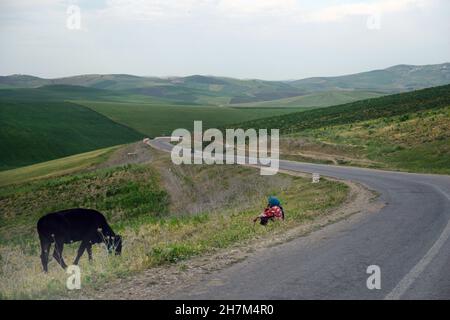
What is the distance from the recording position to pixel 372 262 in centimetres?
1023

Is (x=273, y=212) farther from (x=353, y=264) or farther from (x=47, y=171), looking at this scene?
(x=47, y=171)

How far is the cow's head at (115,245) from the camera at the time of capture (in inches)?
475

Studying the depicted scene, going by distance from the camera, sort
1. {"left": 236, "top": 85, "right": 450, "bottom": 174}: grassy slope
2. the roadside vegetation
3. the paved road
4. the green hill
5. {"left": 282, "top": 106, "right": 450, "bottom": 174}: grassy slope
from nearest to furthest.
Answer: the paved road < the roadside vegetation < {"left": 282, "top": 106, "right": 450, "bottom": 174}: grassy slope < {"left": 236, "top": 85, "right": 450, "bottom": 174}: grassy slope < the green hill

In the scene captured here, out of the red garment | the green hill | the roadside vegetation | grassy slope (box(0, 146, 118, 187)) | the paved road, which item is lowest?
grassy slope (box(0, 146, 118, 187))

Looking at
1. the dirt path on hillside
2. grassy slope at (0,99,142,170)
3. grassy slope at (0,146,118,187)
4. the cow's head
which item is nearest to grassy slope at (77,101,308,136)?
grassy slope at (0,99,142,170)

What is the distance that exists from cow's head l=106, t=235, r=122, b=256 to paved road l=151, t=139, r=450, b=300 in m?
3.35

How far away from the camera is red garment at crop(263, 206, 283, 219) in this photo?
15991 millimetres

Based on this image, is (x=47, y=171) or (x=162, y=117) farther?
(x=162, y=117)

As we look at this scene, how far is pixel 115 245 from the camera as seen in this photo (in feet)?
40.4

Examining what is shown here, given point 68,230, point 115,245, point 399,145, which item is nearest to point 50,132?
point 399,145

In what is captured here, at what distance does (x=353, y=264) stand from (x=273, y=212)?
20.1 feet

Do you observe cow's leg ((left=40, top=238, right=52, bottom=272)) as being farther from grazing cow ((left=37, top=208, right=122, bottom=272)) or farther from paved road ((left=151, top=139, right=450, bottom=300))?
paved road ((left=151, top=139, right=450, bottom=300))
